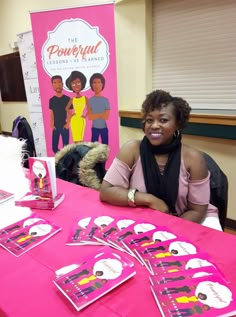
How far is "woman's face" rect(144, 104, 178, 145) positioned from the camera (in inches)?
50.3

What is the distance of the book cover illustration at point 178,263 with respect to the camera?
0.78m

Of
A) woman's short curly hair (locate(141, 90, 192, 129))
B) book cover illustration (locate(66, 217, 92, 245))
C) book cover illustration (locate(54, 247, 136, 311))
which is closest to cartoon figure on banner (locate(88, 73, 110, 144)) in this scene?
woman's short curly hair (locate(141, 90, 192, 129))

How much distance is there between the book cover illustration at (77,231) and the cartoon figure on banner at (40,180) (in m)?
0.24

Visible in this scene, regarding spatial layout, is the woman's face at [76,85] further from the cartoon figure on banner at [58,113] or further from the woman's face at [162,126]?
the woman's face at [162,126]

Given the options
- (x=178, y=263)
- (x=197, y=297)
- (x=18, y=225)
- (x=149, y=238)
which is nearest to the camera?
(x=197, y=297)

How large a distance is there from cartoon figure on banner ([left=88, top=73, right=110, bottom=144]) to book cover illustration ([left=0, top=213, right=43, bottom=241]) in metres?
1.69

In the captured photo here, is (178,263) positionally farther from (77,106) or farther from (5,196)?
(77,106)

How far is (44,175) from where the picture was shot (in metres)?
1.24

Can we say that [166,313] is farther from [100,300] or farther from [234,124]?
[234,124]

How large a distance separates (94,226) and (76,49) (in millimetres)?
2055

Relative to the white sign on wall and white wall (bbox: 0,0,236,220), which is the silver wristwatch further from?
the white sign on wall

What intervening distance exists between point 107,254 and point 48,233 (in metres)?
0.28

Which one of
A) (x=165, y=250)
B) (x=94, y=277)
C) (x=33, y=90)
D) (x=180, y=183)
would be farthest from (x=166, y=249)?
(x=33, y=90)

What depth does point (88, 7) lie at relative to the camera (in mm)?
2455
